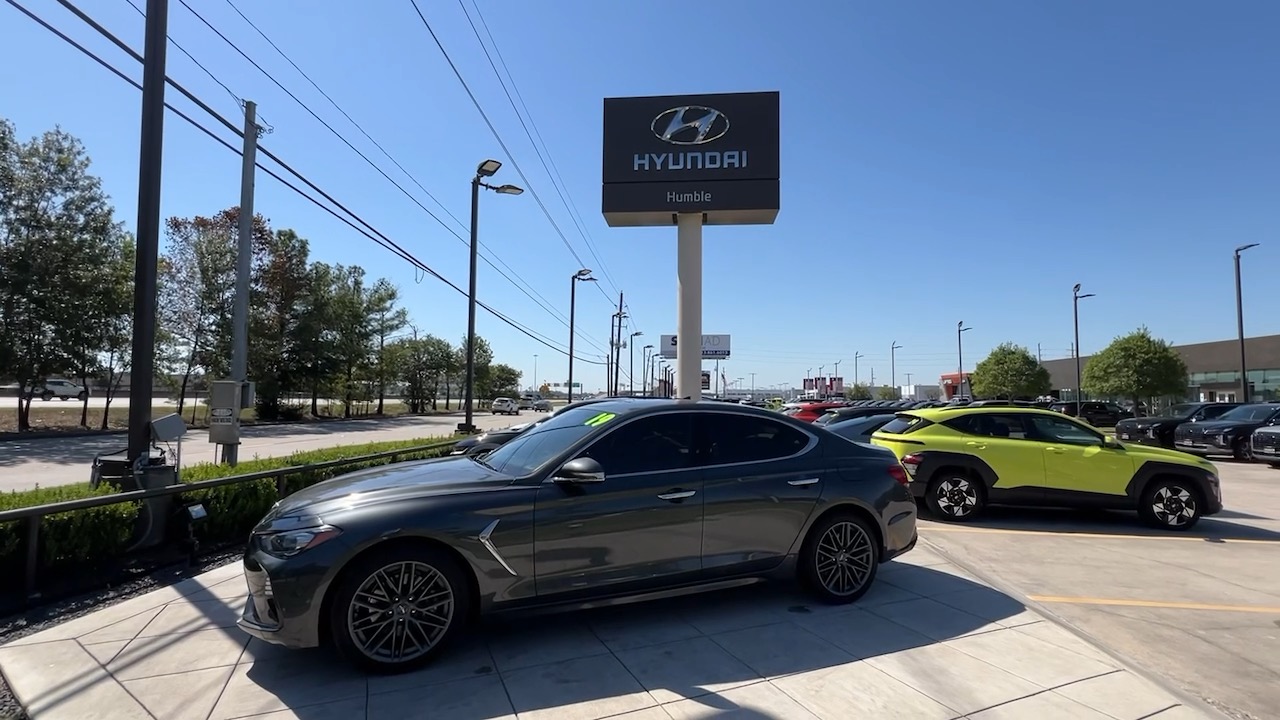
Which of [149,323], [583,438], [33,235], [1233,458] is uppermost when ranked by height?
[33,235]

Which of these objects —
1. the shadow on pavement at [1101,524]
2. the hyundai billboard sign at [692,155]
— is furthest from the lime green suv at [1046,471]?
the hyundai billboard sign at [692,155]

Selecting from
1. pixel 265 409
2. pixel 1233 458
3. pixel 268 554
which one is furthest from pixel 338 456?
pixel 265 409

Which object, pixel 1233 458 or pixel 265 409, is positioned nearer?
pixel 1233 458

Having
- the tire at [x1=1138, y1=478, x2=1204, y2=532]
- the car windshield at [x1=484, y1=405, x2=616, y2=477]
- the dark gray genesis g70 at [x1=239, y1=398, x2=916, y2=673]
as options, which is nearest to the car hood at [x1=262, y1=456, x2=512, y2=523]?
the dark gray genesis g70 at [x1=239, y1=398, x2=916, y2=673]

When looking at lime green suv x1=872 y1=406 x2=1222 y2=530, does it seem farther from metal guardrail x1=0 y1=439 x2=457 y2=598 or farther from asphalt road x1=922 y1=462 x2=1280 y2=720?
metal guardrail x1=0 y1=439 x2=457 y2=598

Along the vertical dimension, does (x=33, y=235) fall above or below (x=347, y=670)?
above

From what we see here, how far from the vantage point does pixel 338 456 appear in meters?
9.74

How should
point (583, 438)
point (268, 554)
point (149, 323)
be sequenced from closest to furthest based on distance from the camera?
point (268, 554) → point (583, 438) → point (149, 323)

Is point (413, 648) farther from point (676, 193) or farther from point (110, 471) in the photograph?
point (676, 193)

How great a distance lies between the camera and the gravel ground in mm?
3551

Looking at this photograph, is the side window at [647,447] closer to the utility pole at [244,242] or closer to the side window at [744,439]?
the side window at [744,439]

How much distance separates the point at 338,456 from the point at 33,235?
958 inches

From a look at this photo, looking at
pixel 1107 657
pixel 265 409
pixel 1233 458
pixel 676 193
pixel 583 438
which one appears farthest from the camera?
pixel 265 409

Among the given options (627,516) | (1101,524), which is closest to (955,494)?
(1101,524)
